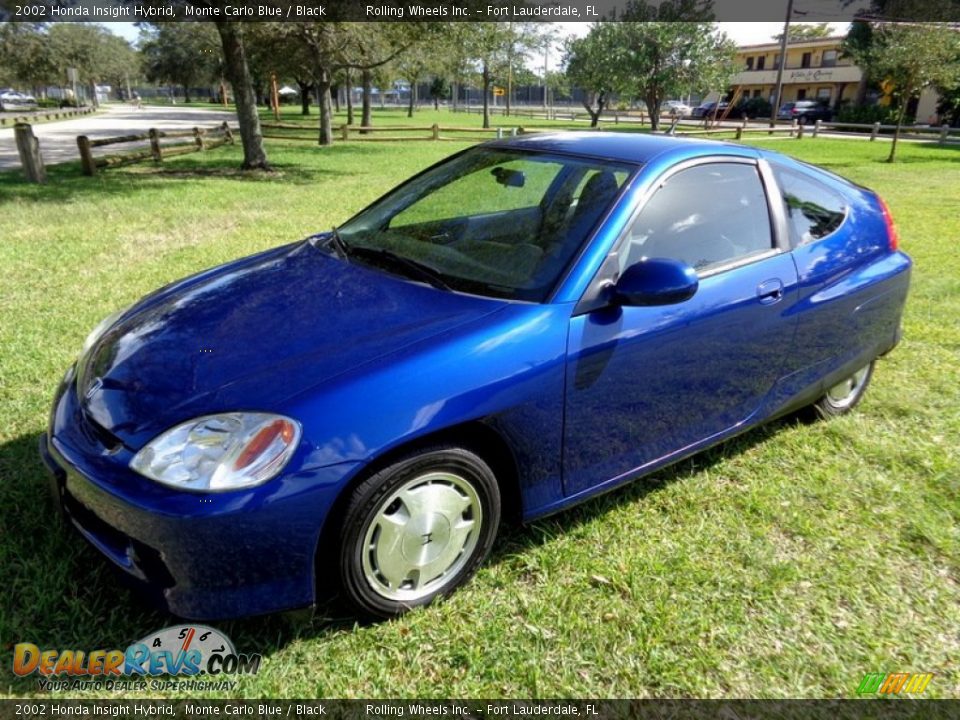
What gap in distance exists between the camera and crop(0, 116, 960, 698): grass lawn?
86.5 inches

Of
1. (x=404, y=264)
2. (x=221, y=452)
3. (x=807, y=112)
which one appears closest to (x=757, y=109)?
(x=807, y=112)

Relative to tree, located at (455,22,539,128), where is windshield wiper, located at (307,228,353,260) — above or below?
below

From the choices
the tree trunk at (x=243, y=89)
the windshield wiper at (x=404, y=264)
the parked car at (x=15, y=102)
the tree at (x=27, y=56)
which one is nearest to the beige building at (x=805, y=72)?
the tree trunk at (x=243, y=89)

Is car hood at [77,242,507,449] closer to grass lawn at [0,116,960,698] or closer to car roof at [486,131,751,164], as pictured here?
grass lawn at [0,116,960,698]

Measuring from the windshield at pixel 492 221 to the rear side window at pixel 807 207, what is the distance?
3.37 feet

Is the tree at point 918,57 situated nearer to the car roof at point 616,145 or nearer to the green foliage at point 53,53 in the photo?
the car roof at point 616,145

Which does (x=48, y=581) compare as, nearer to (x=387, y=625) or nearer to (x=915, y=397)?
(x=387, y=625)

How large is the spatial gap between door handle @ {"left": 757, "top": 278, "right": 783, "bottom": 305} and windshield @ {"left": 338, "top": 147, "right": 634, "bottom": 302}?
81 centimetres

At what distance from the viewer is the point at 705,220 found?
297cm

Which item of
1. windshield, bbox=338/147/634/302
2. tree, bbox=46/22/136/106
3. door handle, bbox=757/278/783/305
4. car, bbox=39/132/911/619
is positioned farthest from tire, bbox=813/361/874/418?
tree, bbox=46/22/136/106

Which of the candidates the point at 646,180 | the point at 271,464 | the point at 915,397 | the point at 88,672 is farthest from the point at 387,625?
the point at 915,397

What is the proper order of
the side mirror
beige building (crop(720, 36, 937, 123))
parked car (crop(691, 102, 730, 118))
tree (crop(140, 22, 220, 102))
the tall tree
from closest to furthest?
the side mirror < parked car (crop(691, 102, 730, 118)) < the tall tree < beige building (crop(720, 36, 937, 123)) < tree (crop(140, 22, 220, 102))

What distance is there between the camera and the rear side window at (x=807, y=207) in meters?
3.28

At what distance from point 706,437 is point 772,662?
1.01m
